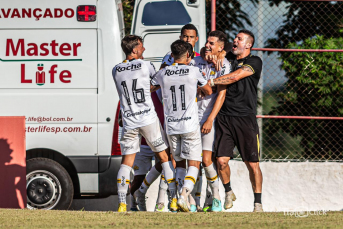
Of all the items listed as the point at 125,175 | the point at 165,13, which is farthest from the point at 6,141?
the point at 165,13

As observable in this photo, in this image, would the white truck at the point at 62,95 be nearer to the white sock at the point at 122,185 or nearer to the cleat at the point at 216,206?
the white sock at the point at 122,185

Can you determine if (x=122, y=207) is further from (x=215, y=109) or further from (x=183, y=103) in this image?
(x=215, y=109)

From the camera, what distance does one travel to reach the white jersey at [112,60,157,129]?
20.1ft

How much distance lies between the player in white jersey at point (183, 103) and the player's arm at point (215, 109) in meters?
0.21

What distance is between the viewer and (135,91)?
613 centimetres

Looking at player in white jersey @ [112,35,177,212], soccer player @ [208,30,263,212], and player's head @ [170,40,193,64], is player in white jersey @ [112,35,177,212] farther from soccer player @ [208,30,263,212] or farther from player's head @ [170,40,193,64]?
soccer player @ [208,30,263,212]

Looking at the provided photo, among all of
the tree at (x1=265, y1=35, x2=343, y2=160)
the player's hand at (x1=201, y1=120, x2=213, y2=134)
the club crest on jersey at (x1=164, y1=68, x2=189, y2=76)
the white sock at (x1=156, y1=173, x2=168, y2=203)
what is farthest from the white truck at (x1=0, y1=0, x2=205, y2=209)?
the tree at (x1=265, y1=35, x2=343, y2=160)

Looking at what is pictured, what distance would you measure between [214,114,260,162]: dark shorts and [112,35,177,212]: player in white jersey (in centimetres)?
64

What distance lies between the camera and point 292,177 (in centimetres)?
823

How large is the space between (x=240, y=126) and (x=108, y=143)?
5.19 feet

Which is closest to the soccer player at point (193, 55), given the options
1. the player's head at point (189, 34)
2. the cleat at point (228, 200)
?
the player's head at point (189, 34)

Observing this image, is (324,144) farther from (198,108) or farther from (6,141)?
(6,141)

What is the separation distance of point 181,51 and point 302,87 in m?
2.97

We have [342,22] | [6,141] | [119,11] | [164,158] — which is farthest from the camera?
[342,22]
